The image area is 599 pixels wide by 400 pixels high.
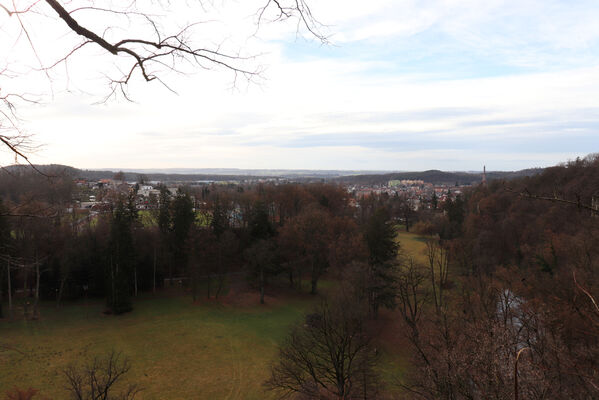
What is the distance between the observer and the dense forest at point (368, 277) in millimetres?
10359

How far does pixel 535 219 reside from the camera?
83.5ft

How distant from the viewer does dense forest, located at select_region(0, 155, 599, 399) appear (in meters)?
10.4

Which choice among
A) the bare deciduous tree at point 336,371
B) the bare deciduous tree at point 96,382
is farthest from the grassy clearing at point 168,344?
the bare deciduous tree at point 336,371

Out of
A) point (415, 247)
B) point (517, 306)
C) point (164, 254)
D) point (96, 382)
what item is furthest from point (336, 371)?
point (415, 247)

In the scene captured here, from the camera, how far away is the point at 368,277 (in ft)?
60.0

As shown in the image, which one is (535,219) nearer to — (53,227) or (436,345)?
(436,345)

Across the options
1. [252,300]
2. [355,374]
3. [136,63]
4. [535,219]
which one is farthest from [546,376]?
[535,219]

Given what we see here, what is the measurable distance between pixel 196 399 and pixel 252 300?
11.4 metres

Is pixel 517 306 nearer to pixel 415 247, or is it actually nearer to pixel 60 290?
pixel 60 290

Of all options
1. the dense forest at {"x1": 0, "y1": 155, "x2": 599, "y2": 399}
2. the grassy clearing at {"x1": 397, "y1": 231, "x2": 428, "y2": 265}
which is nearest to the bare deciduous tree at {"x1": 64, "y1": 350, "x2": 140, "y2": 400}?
the dense forest at {"x1": 0, "y1": 155, "x2": 599, "y2": 399}

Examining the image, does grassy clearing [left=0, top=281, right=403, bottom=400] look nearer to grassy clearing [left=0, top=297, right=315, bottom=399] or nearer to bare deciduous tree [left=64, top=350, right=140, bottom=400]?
grassy clearing [left=0, top=297, right=315, bottom=399]

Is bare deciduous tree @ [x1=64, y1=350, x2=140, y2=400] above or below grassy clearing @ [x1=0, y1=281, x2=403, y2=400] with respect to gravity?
above

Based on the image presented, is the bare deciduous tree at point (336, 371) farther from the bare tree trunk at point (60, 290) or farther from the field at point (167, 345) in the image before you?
the bare tree trunk at point (60, 290)

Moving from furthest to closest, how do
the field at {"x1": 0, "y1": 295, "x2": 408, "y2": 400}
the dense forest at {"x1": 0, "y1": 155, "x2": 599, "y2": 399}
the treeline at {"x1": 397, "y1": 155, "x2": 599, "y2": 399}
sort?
1. the field at {"x1": 0, "y1": 295, "x2": 408, "y2": 400}
2. the dense forest at {"x1": 0, "y1": 155, "x2": 599, "y2": 399}
3. the treeline at {"x1": 397, "y1": 155, "x2": 599, "y2": 399}
